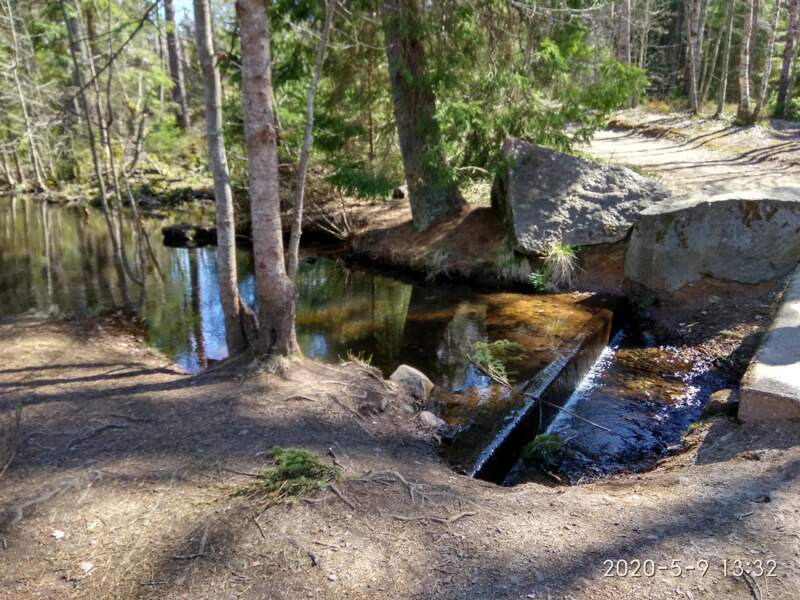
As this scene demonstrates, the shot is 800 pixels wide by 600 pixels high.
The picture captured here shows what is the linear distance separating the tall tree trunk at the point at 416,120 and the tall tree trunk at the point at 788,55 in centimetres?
1318

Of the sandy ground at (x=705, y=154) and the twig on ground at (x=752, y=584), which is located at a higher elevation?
the sandy ground at (x=705, y=154)

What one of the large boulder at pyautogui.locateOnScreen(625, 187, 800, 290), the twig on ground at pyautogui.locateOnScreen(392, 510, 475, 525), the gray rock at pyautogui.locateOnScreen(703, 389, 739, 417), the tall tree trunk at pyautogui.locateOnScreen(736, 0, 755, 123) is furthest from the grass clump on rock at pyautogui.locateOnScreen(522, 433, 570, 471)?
the tall tree trunk at pyautogui.locateOnScreen(736, 0, 755, 123)

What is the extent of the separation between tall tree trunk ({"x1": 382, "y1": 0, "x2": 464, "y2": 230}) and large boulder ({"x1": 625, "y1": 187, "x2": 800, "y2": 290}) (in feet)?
12.8

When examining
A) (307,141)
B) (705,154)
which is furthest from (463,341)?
(705,154)

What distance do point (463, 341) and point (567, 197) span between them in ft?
13.3

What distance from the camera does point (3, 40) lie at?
15.0 metres

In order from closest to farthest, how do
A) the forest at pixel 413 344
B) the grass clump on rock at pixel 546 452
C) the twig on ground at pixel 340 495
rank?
the forest at pixel 413 344
the twig on ground at pixel 340 495
the grass clump on rock at pixel 546 452

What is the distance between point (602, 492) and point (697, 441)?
1584 millimetres

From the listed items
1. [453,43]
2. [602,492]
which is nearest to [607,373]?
[602,492]

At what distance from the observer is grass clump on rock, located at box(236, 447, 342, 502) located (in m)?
3.67

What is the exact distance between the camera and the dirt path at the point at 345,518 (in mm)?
2963

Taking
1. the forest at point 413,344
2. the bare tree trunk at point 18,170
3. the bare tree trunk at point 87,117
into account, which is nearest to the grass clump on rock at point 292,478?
the forest at point 413,344

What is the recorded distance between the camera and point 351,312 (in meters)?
10.1

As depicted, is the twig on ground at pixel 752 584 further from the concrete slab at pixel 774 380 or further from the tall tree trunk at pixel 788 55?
the tall tree trunk at pixel 788 55
